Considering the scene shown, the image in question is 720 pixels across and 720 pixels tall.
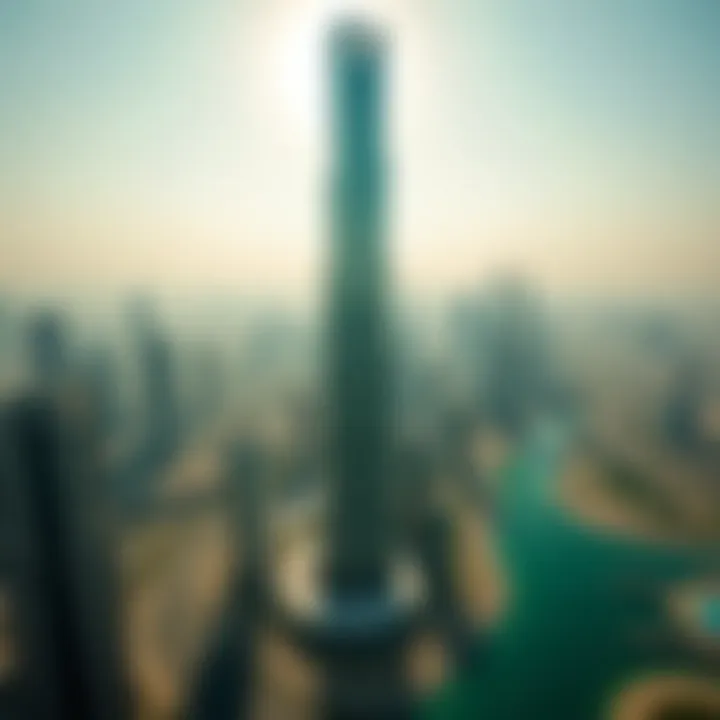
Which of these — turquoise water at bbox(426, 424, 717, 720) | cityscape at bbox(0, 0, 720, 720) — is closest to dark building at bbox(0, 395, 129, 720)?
cityscape at bbox(0, 0, 720, 720)

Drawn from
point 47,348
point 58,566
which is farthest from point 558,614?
point 47,348

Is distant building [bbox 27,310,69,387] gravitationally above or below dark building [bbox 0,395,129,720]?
above

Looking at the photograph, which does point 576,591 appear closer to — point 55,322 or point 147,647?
point 147,647

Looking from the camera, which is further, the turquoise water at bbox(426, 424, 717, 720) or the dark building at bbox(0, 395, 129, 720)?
the turquoise water at bbox(426, 424, 717, 720)

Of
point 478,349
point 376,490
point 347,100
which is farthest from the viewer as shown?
point 376,490

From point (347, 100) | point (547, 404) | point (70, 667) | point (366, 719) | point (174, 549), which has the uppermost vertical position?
point (347, 100)

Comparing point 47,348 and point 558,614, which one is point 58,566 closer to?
point 47,348

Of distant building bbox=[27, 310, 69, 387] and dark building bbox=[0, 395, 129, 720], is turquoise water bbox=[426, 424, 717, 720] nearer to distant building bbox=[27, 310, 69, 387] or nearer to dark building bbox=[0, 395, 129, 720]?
dark building bbox=[0, 395, 129, 720]

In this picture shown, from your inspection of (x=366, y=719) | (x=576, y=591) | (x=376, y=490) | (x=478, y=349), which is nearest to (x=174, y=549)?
(x=376, y=490)
